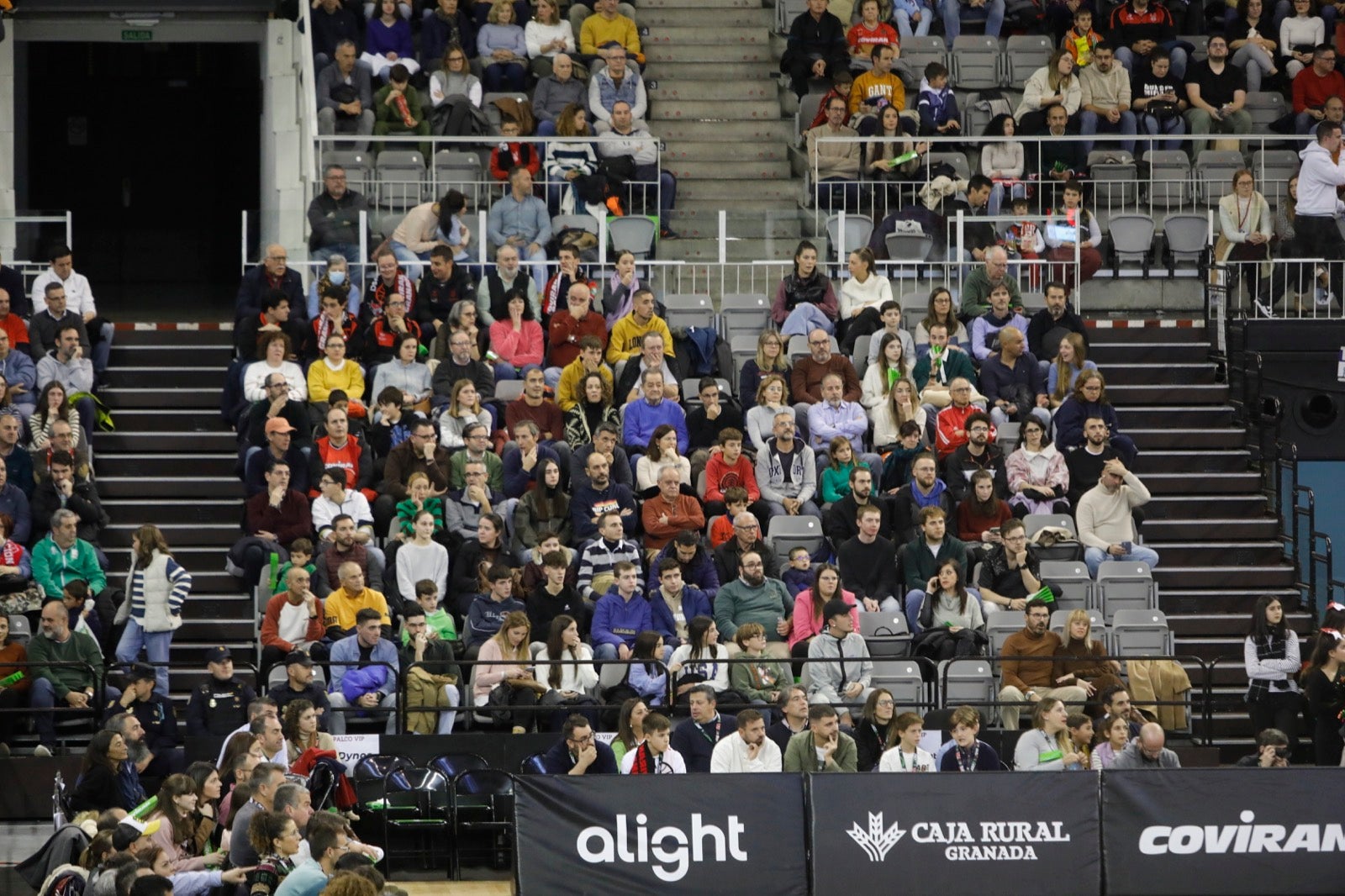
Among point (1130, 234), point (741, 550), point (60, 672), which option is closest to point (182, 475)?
point (60, 672)

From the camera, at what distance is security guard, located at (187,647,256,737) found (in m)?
16.0

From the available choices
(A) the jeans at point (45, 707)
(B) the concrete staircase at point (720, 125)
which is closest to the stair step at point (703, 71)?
(B) the concrete staircase at point (720, 125)

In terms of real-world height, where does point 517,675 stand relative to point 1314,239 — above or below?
below

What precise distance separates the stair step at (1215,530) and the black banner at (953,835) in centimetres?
608

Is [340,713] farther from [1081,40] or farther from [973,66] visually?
[1081,40]

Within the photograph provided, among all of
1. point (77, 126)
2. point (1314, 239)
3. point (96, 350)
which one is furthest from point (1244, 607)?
point (77, 126)

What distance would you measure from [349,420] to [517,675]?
3227mm

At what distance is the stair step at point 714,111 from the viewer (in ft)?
77.8

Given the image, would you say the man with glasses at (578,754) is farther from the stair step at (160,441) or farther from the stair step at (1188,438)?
the stair step at (1188,438)

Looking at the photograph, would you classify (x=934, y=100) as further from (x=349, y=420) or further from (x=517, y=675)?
(x=517, y=675)

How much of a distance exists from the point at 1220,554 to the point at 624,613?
18.1ft

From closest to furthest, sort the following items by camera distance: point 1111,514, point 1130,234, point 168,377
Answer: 1. point 1111,514
2. point 168,377
3. point 1130,234

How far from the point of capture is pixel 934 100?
22562 millimetres

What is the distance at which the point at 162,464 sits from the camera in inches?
774
